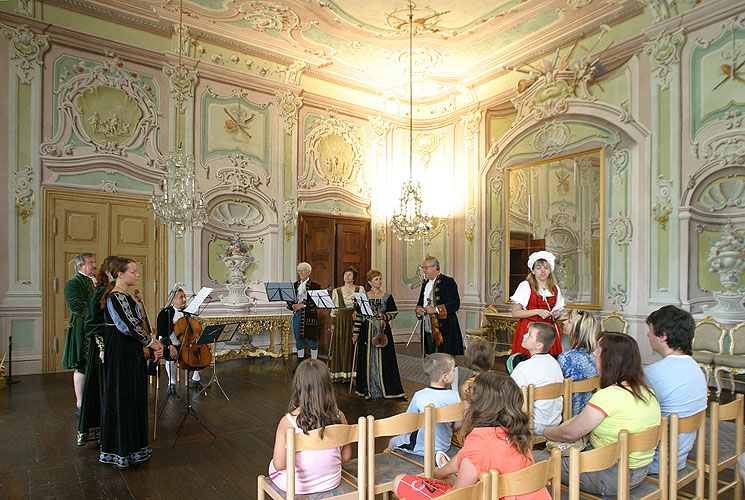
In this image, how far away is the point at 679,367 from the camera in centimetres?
245

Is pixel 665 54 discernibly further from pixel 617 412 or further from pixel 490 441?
pixel 490 441

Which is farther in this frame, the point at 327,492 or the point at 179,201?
the point at 179,201

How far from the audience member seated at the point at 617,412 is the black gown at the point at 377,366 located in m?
3.05

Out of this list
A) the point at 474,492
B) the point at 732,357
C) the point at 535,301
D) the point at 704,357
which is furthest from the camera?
the point at 704,357

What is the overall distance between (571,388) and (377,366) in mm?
2683

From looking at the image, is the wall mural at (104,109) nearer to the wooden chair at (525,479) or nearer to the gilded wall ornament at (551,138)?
the gilded wall ornament at (551,138)

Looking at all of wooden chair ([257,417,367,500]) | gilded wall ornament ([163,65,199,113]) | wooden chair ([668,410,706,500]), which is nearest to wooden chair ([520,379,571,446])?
wooden chair ([668,410,706,500])

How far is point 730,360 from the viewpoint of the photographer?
520 cm

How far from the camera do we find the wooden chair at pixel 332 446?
73.7 inches

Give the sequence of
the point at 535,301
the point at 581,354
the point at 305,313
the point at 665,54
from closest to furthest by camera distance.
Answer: the point at 581,354
the point at 535,301
the point at 665,54
the point at 305,313

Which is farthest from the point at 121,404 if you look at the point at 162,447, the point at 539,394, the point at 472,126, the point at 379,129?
the point at 472,126

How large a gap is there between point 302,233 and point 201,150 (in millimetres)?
2028

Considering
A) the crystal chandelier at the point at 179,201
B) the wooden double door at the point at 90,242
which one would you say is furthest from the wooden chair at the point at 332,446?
the wooden double door at the point at 90,242

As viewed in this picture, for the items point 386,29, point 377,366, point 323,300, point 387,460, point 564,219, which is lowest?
point 377,366
